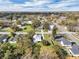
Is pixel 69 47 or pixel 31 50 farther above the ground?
pixel 31 50

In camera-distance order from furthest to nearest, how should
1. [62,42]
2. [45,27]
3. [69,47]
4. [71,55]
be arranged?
[45,27] < [62,42] < [69,47] < [71,55]

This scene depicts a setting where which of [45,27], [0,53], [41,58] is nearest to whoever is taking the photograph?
[41,58]

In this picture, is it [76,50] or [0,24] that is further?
[0,24]

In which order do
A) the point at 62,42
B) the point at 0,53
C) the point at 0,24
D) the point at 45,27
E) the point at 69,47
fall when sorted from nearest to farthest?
the point at 0,53, the point at 69,47, the point at 62,42, the point at 45,27, the point at 0,24

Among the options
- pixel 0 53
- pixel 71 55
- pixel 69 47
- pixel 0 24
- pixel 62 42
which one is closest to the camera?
pixel 0 53

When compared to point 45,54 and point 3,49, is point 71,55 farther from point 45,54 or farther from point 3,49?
point 3,49

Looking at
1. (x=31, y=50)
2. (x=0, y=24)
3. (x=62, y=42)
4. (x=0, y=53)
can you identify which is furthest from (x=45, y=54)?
(x=0, y=24)

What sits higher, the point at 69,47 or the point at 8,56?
the point at 8,56

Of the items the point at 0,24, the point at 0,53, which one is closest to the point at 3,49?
the point at 0,53

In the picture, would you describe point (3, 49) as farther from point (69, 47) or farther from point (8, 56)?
point (69, 47)
